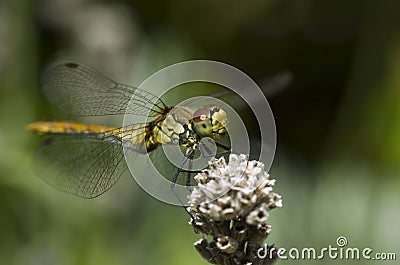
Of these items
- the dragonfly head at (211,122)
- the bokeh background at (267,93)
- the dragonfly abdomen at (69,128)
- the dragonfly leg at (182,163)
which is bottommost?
the dragonfly leg at (182,163)

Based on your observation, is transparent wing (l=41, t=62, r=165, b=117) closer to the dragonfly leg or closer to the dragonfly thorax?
the dragonfly thorax

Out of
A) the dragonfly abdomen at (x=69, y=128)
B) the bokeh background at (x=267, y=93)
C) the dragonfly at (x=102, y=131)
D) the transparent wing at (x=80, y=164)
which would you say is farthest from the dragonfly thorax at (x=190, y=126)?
the bokeh background at (x=267, y=93)

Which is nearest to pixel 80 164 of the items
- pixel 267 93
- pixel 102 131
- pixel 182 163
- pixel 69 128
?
pixel 102 131

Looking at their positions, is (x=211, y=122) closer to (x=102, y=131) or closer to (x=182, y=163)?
(x=182, y=163)

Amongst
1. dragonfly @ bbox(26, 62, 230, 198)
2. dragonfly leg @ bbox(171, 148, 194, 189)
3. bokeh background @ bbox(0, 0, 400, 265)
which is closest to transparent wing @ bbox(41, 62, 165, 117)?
dragonfly @ bbox(26, 62, 230, 198)

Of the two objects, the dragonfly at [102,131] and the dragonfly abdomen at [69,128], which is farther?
the dragonfly abdomen at [69,128]

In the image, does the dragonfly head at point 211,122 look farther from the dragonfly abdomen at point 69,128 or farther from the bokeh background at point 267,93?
the bokeh background at point 267,93

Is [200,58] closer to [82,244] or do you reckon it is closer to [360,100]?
[360,100]

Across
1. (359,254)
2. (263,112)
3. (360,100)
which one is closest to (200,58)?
(360,100)
